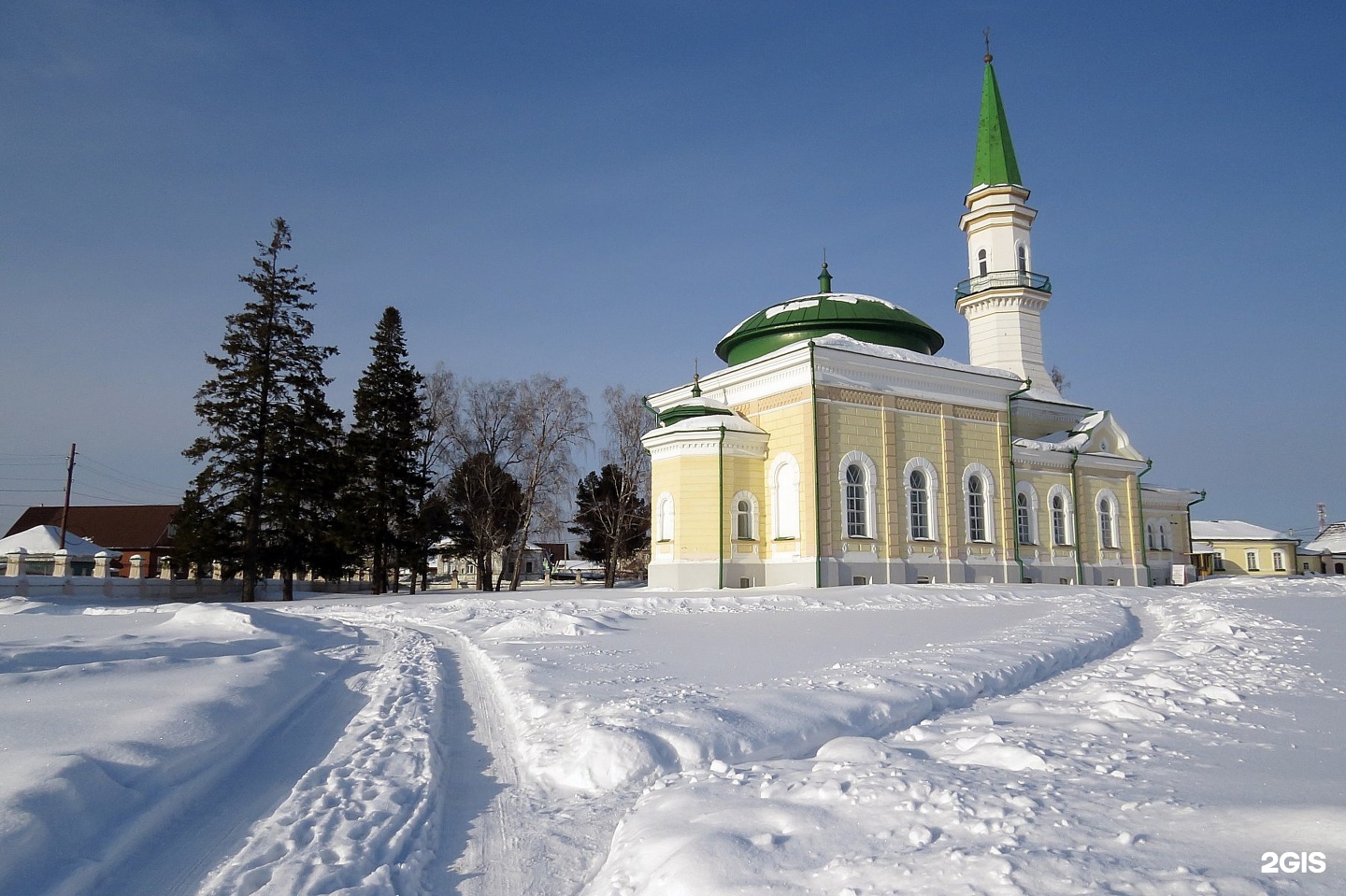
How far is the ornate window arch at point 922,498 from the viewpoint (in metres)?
22.7

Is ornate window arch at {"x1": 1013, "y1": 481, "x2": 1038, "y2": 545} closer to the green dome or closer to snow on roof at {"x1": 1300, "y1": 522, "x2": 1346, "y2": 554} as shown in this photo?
the green dome

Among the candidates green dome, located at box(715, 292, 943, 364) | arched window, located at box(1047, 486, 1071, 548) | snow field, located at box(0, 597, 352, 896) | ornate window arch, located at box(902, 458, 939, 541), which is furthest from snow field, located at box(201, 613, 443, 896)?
arched window, located at box(1047, 486, 1071, 548)

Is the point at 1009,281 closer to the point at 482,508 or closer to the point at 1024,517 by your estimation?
the point at 1024,517

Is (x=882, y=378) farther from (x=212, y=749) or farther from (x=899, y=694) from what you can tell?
(x=212, y=749)

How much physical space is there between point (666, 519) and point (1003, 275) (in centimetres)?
1504

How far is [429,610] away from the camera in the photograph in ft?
59.4

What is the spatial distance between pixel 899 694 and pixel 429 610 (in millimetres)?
13653

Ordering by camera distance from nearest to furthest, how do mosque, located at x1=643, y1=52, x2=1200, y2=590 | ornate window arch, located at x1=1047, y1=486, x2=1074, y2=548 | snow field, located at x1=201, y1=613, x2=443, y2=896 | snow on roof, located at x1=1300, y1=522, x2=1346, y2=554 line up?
1. snow field, located at x1=201, y1=613, x2=443, y2=896
2. mosque, located at x1=643, y1=52, x2=1200, y2=590
3. ornate window arch, located at x1=1047, y1=486, x2=1074, y2=548
4. snow on roof, located at x1=1300, y1=522, x2=1346, y2=554

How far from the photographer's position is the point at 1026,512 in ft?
83.6

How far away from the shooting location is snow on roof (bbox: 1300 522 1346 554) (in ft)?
174

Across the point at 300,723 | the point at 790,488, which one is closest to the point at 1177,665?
the point at 300,723

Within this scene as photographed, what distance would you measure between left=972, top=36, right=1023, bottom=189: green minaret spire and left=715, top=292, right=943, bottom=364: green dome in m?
7.06

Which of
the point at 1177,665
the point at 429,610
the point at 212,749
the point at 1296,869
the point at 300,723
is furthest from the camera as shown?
the point at 429,610

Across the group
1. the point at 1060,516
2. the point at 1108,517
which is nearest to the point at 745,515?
the point at 1060,516
